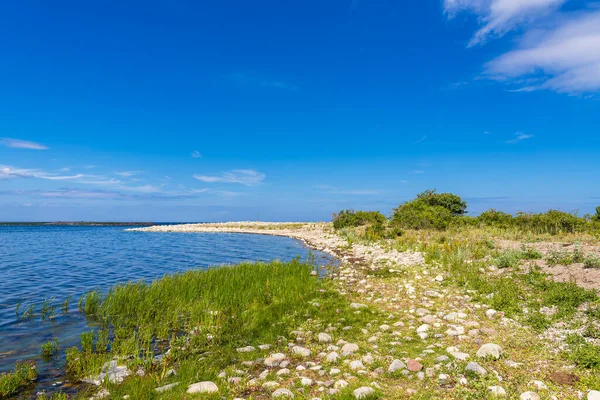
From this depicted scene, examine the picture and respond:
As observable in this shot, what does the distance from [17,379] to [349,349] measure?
23.1 ft

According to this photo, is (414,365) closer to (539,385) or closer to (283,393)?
(539,385)

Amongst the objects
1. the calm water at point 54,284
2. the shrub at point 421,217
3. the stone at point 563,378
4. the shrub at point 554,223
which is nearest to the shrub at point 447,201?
the shrub at point 421,217

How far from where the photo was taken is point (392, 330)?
30.3ft

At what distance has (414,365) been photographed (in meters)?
6.80

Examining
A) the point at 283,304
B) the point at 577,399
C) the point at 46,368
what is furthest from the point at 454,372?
the point at 46,368

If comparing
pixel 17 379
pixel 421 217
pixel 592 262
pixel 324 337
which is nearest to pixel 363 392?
pixel 324 337

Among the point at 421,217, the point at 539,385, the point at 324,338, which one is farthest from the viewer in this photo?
the point at 421,217

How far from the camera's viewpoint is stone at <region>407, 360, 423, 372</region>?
6.67 m

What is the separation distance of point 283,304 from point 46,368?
22.5 ft

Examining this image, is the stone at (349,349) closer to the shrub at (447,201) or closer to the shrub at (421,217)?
the shrub at (421,217)

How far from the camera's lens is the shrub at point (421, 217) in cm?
3830

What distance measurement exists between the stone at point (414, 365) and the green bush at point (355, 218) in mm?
44511

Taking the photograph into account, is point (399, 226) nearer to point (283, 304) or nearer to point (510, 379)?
point (283, 304)

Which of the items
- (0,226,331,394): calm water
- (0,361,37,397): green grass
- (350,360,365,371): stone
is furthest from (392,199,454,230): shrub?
(0,361,37,397): green grass
